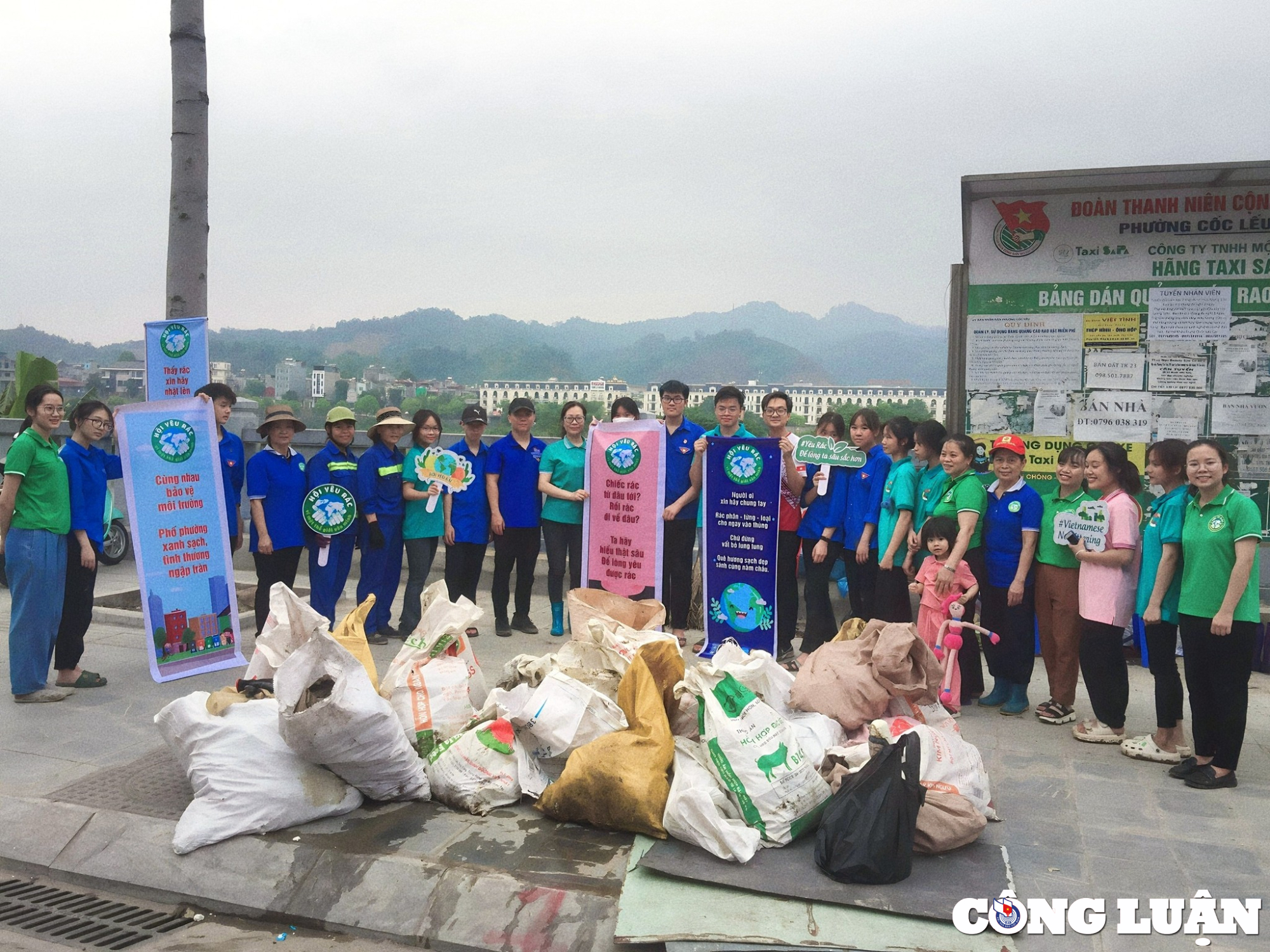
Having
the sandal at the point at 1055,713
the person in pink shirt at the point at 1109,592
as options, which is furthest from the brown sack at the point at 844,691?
Result: the sandal at the point at 1055,713

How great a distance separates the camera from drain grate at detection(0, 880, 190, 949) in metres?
3.46

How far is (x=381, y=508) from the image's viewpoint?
23.5ft

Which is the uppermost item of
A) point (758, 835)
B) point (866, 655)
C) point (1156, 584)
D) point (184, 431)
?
point (184, 431)

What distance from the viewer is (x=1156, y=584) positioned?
482 cm

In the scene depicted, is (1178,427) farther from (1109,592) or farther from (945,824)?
(945,824)

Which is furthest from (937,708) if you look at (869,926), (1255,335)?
(1255,335)

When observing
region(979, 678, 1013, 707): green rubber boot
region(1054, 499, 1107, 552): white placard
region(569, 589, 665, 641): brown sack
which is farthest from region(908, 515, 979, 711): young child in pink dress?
region(569, 589, 665, 641): brown sack

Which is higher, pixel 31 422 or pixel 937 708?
pixel 31 422

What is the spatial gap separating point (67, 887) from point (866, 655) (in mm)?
3476

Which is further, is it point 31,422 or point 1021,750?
point 31,422

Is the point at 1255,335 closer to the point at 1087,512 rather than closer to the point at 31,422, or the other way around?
the point at 1087,512

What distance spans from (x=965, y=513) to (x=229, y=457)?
472 cm

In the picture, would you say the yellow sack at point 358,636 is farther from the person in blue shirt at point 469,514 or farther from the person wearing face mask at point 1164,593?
the person wearing face mask at point 1164,593

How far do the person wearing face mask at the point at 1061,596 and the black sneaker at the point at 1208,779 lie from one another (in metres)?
0.90
